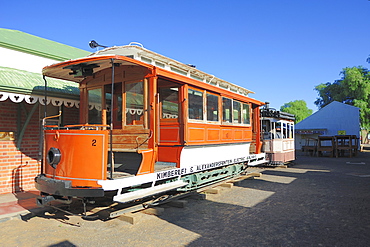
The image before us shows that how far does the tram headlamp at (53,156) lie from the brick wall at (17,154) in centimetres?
279

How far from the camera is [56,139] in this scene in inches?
190

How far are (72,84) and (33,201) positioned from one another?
134 inches

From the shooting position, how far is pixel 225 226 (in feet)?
16.0

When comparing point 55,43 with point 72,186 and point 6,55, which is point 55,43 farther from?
point 72,186

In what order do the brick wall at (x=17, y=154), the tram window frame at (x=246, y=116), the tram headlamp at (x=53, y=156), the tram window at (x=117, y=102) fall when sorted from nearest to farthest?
the tram headlamp at (x=53, y=156), the tram window at (x=117, y=102), the brick wall at (x=17, y=154), the tram window frame at (x=246, y=116)

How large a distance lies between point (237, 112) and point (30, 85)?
572 cm

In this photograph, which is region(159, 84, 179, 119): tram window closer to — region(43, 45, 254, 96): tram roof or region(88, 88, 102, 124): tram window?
region(43, 45, 254, 96): tram roof

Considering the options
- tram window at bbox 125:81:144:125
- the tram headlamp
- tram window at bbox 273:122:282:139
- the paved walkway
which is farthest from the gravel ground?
tram window at bbox 273:122:282:139

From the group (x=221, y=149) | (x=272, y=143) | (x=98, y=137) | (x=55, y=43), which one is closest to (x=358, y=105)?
(x=272, y=143)

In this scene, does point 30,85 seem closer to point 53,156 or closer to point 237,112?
point 53,156

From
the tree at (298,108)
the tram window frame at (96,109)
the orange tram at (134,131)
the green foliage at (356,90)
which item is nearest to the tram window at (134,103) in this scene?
the orange tram at (134,131)

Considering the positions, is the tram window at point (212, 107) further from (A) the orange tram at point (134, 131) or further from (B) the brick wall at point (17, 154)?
(B) the brick wall at point (17, 154)

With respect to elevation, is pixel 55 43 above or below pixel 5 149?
above

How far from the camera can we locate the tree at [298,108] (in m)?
74.6
